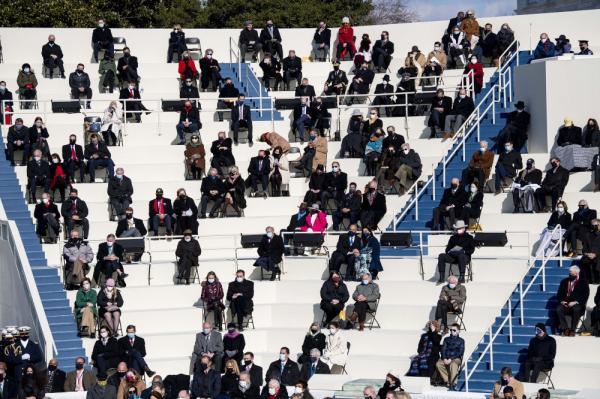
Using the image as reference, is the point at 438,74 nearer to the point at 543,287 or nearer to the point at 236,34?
the point at 236,34

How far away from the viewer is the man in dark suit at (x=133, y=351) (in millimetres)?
35000

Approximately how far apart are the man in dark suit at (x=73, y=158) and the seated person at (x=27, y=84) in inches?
194

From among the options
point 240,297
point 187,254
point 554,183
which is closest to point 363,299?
point 240,297

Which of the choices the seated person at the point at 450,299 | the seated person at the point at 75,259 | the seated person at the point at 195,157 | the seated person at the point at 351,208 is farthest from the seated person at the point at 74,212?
the seated person at the point at 450,299

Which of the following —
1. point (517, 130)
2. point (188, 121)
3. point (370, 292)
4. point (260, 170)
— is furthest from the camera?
point (188, 121)

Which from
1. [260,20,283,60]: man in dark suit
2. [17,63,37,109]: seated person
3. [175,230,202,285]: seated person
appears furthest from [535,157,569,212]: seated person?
[17,63,37,109]: seated person

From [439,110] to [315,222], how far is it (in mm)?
5650

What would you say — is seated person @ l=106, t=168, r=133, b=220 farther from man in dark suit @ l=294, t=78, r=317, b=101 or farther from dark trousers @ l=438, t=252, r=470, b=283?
dark trousers @ l=438, t=252, r=470, b=283

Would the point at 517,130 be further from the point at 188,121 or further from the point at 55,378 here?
the point at 55,378

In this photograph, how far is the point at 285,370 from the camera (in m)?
33.9

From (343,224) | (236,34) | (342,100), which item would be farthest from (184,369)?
(236,34)

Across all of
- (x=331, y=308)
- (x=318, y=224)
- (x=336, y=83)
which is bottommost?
(x=331, y=308)

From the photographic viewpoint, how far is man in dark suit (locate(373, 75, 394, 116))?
45.4 metres

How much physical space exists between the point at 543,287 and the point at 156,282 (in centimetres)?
895
